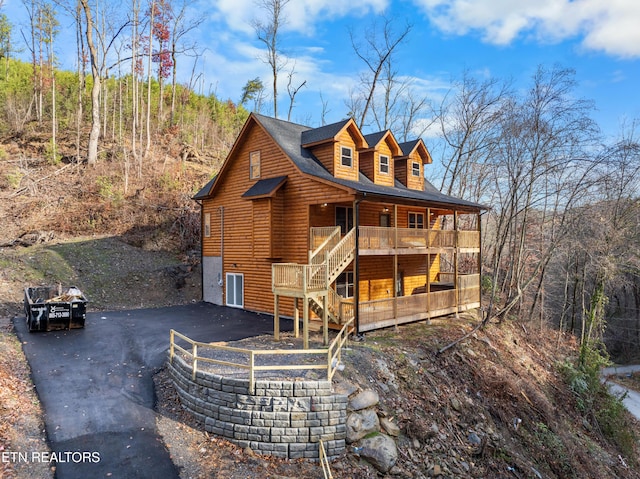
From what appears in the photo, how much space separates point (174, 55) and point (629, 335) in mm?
48456

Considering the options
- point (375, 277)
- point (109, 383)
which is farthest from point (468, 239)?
point (109, 383)

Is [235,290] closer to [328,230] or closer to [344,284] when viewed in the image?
[344,284]

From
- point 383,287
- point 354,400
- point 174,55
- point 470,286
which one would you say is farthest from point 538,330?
point 174,55

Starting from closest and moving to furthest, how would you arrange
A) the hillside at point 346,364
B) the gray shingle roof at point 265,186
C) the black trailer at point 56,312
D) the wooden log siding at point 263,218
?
the hillside at point 346,364, the black trailer at point 56,312, the wooden log siding at point 263,218, the gray shingle roof at point 265,186

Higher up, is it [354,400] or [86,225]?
[86,225]

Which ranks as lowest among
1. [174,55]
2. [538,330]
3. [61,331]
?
[538,330]

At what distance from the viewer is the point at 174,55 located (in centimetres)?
3697

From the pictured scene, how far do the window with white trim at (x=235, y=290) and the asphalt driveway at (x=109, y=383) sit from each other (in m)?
1.97

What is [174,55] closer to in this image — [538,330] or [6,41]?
[6,41]

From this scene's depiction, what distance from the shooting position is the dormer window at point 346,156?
56.1 ft

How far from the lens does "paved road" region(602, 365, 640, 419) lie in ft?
69.1

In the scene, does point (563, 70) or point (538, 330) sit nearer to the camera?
point (563, 70)

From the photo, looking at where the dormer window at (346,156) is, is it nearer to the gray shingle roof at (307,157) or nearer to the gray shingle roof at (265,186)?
the gray shingle roof at (307,157)

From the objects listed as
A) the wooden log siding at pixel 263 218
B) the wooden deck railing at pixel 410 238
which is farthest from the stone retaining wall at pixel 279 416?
the wooden log siding at pixel 263 218
